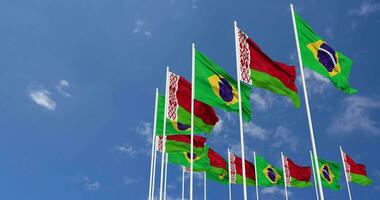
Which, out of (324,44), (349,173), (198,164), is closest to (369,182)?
(349,173)

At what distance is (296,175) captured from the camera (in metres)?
40.4

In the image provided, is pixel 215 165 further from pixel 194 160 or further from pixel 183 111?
pixel 183 111

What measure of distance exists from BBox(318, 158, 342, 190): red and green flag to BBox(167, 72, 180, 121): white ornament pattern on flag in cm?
2331

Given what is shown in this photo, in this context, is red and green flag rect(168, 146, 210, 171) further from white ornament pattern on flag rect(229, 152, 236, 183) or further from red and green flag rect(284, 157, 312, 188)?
red and green flag rect(284, 157, 312, 188)

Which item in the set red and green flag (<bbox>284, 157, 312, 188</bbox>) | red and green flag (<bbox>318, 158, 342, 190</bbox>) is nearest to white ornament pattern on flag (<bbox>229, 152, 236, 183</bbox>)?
red and green flag (<bbox>284, 157, 312, 188</bbox>)

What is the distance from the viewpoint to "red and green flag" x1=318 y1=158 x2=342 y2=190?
40875mm

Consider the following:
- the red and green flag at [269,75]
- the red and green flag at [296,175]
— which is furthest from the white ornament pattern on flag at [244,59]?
the red and green flag at [296,175]

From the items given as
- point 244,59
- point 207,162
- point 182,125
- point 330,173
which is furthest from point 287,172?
point 244,59

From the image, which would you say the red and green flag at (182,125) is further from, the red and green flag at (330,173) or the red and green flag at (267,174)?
the red and green flag at (330,173)

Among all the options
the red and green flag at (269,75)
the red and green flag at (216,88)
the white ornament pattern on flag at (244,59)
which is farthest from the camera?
the red and green flag at (216,88)

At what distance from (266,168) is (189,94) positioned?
62.3 feet

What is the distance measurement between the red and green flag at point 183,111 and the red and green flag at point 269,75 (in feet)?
16.3

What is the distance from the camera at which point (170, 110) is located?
23094 mm

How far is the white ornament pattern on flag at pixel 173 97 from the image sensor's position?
2289 cm
